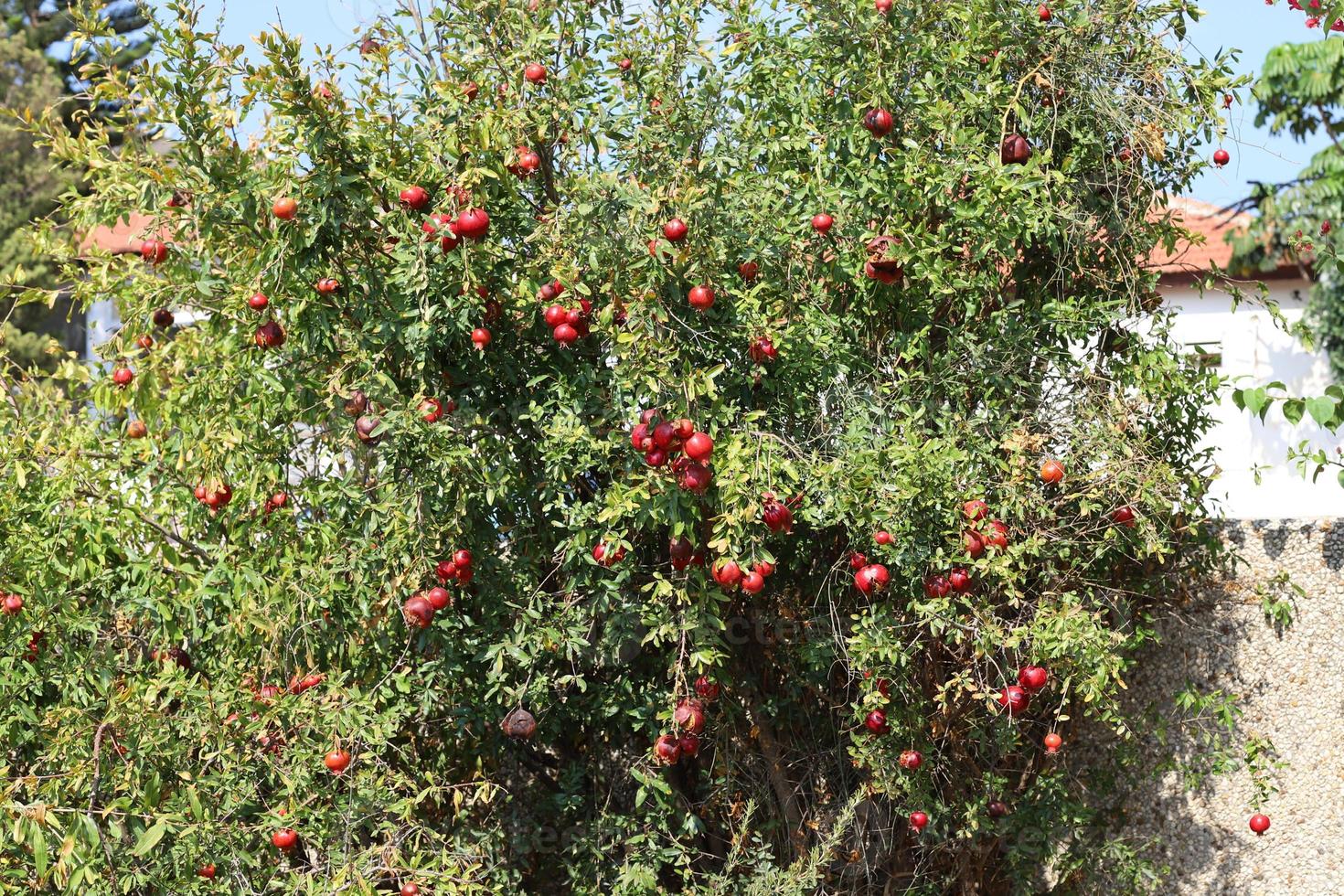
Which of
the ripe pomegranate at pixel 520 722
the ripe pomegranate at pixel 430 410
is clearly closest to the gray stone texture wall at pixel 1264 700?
the ripe pomegranate at pixel 520 722

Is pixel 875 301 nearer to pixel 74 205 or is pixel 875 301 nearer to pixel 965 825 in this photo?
pixel 965 825

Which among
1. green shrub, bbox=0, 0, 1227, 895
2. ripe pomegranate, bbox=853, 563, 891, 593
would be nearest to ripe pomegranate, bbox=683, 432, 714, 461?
green shrub, bbox=0, 0, 1227, 895

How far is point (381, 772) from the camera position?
4.11 m

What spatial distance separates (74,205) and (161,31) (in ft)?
2.38

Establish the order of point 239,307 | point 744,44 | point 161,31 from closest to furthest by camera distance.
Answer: point 161,31 < point 239,307 < point 744,44

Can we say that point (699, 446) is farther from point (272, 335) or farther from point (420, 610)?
point (272, 335)

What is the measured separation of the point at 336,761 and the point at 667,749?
932mm

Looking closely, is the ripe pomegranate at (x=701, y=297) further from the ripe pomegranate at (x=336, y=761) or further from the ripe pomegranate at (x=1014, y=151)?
the ripe pomegranate at (x=336, y=761)

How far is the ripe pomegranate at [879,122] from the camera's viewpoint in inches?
151

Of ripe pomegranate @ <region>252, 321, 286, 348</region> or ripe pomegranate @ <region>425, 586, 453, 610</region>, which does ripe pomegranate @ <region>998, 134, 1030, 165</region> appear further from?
ripe pomegranate @ <region>252, 321, 286, 348</region>

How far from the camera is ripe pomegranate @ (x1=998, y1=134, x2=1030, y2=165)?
394cm

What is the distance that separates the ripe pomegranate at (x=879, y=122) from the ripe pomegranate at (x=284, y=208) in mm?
1683

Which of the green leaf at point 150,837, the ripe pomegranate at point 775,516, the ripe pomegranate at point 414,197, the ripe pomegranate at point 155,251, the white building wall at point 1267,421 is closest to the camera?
the green leaf at point 150,837

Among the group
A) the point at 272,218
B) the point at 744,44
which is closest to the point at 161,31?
the point at 272,218
